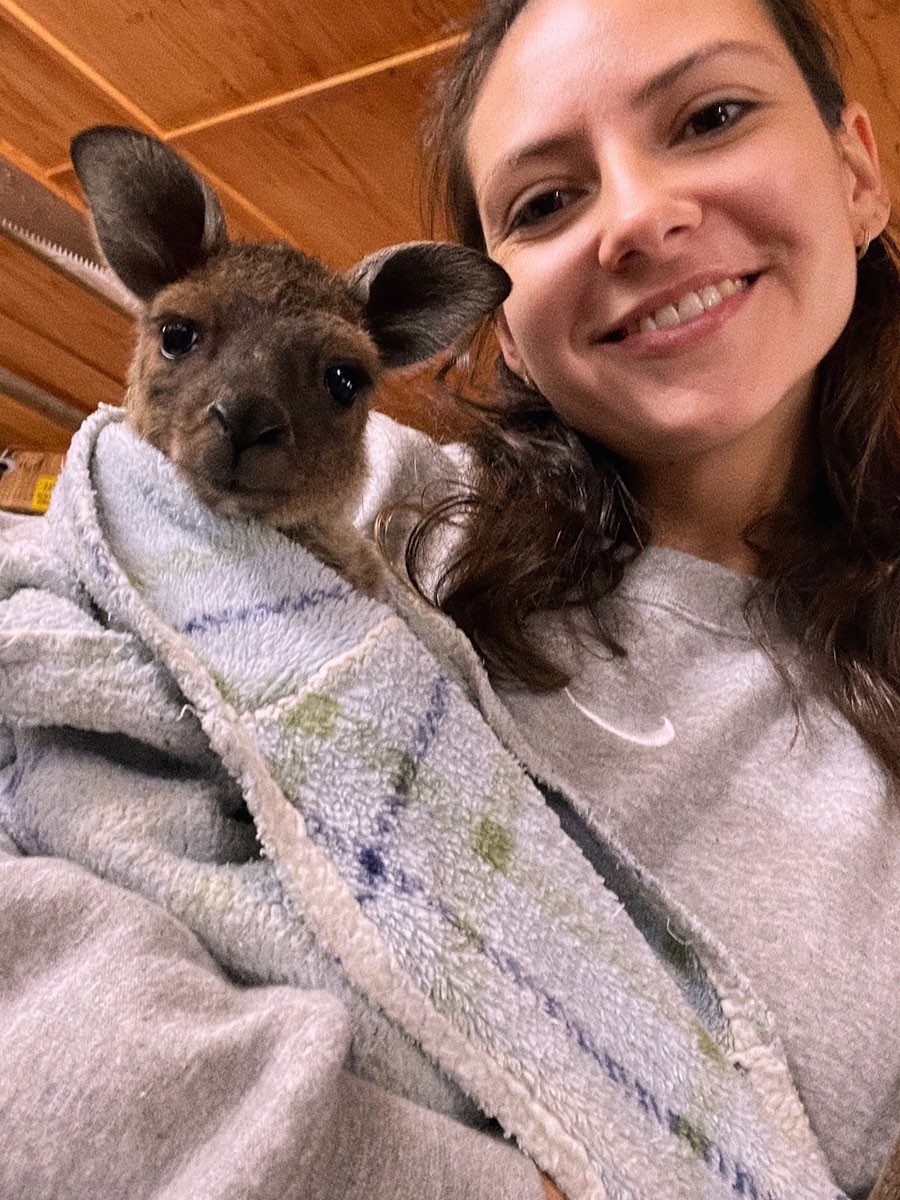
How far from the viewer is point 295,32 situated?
75.1 inches

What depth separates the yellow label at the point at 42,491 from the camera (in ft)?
10.1

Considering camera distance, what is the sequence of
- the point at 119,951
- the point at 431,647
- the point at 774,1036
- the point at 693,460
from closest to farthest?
the point at 119,951 → the point at 774,1036 → the point at 431,647 → the point at 693,460

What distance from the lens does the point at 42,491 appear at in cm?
318

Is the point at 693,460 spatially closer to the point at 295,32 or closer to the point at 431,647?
the point at 431,647

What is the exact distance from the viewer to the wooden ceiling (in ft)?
6.12

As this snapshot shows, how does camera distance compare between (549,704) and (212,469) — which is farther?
(549,704)

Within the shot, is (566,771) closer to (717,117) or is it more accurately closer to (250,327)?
(250,327)

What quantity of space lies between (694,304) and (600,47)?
13.5 inches

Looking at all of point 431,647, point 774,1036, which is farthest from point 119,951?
point 774,1036

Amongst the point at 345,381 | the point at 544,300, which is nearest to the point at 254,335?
the point at 345,381

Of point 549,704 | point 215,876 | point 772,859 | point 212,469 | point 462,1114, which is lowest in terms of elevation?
point 772,859

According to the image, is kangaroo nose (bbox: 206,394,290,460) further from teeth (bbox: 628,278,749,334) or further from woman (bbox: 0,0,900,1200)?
teeth (bbox: 628,278,749,334)

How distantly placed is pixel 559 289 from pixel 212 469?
57 centimetres

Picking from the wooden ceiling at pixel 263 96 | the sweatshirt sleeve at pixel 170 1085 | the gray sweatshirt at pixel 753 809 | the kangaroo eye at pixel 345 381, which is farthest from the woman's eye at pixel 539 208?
the sweatshirt sleeve at pixel 170 1085
